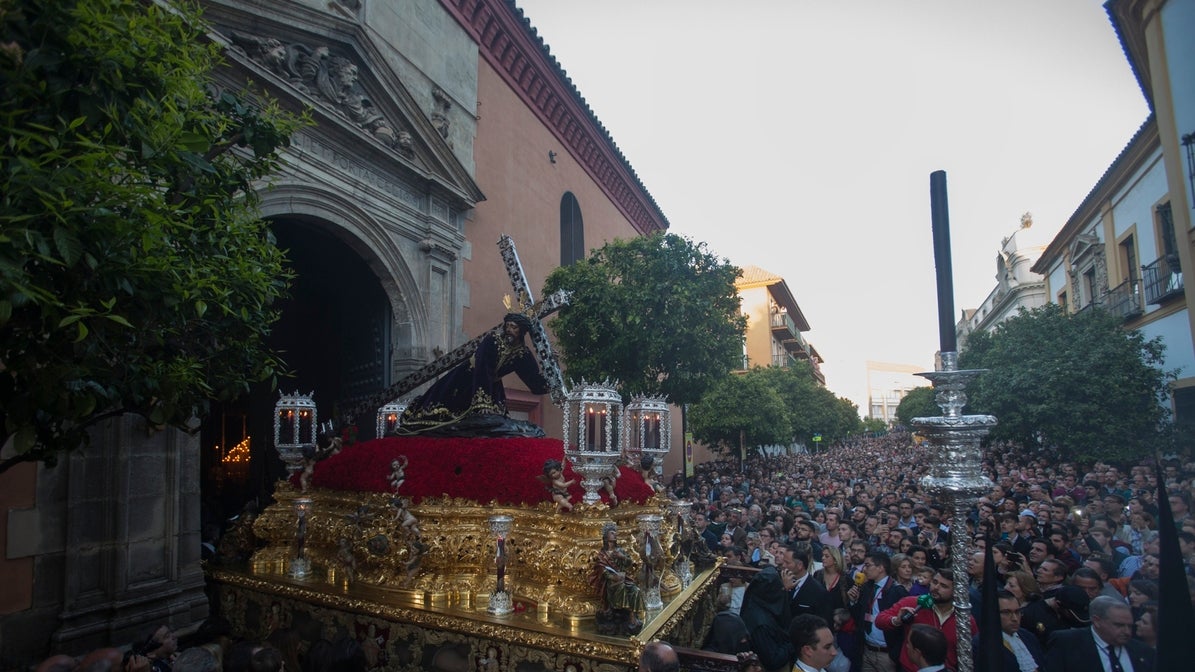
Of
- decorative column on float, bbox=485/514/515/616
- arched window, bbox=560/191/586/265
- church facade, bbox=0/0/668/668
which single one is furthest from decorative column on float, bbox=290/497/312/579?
arched window, bbox=560/191/586/265

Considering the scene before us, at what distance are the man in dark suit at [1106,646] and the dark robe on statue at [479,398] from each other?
17.1ft

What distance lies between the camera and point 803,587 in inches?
226

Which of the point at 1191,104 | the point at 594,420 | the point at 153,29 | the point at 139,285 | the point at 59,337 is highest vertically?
the point at 1191,104

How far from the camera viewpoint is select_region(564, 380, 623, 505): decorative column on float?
5684 millimetres

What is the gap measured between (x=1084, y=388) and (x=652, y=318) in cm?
1089

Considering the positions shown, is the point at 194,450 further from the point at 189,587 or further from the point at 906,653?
the point at 906,653

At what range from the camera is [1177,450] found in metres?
15.4

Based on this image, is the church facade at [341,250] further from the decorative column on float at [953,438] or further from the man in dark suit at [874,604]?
the man in dark suit at [874,604]

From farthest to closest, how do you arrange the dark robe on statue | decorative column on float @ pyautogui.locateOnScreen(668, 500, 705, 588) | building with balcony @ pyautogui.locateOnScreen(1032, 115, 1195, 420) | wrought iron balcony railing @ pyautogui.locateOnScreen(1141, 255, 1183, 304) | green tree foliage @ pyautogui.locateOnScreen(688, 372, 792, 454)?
green tree foliage @ pyautogui.locateOnScreen(688, 372, 792, 454) → building with balcony @ pyautogui.locateOnScreen(1032, 115, 1195, 420) → wrought iron balcony railing @ pyautogui.locateOnScreen(1141, 255, 1183, 304) → the dark robe on statue → decorative column on float @ pyautogui.locateOnScreen(668, 500, 705, 588)

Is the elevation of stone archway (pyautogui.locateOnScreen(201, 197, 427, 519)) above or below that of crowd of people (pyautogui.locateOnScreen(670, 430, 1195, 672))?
above

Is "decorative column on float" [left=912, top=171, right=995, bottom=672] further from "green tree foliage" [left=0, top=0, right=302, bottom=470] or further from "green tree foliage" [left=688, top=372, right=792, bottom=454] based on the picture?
"green tree foliage" [left=688, top=372, right=792, bottom=454]

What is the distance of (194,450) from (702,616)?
229 inches

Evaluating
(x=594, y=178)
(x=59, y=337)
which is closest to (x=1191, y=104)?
(x=59, y=337)

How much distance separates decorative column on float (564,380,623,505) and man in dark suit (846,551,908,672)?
2.36 meters
